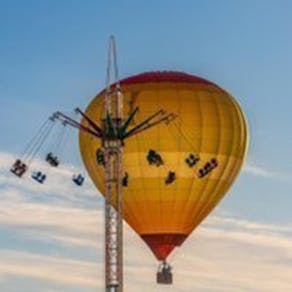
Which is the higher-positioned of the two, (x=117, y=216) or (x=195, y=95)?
(x=195, y=95)

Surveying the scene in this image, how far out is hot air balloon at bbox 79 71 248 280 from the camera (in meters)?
197

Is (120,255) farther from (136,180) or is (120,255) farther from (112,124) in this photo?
(136,180)

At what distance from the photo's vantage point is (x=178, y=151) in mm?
198625

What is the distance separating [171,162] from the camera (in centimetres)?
19875

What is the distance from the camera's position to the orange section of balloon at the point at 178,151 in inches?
7751

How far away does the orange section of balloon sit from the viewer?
196875mm

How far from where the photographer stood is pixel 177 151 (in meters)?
199

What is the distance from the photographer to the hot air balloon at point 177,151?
196875 mm

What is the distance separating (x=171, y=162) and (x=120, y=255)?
27.5 meters

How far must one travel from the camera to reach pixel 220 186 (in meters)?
200

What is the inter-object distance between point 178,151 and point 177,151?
111 mm

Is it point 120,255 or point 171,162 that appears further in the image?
point 171,162

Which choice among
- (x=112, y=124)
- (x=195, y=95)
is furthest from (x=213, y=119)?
(x=112, y=124)

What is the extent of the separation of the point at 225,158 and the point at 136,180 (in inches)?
402
